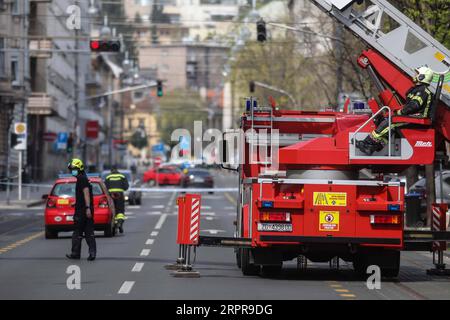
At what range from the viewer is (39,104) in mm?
80562

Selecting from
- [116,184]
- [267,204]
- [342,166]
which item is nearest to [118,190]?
[116,184]

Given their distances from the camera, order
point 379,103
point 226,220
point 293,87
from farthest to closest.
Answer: point 293,87, point 226,220, point 379,103

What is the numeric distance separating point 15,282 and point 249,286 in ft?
11.2

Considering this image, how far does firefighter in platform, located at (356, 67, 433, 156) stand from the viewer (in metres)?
19.9

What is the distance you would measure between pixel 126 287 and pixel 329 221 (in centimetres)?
340

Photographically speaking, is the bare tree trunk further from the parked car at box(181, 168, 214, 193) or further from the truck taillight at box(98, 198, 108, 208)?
the parked car at box(181, 168, 214, 193)

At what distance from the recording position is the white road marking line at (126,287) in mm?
17641

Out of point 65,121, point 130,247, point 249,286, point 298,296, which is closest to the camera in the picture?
point 298,296

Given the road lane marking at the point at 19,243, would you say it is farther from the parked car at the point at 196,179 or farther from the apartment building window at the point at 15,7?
the parked car at the point at 196,179

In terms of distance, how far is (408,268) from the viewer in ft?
78.8

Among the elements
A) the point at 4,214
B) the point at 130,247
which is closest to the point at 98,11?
the point at 4,214

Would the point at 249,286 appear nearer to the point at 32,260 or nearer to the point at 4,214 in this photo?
the point at 32,260

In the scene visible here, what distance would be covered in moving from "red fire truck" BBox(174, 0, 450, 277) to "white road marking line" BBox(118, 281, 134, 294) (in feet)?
5.97

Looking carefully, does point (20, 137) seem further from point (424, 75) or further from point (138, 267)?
point (424, 75)
